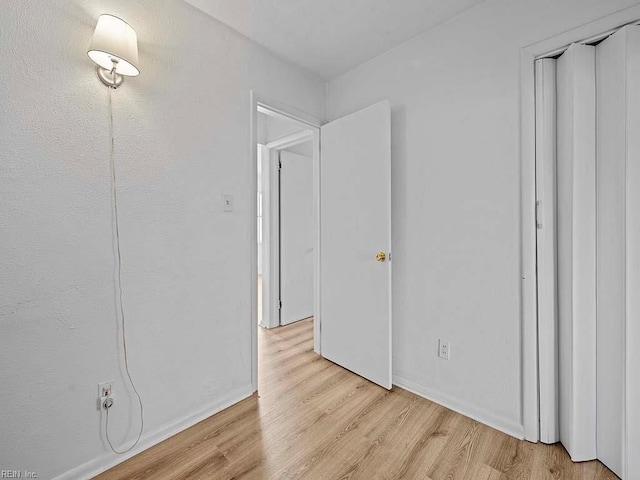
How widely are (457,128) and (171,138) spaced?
1679mm

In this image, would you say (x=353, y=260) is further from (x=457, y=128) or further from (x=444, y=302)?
(x=457, y=128)

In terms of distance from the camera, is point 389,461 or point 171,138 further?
point 171,138

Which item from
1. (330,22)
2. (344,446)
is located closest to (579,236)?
(344,446)

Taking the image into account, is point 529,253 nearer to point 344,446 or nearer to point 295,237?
point 344,446

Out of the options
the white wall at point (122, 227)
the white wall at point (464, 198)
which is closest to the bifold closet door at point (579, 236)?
the white wall at point (464, 198)

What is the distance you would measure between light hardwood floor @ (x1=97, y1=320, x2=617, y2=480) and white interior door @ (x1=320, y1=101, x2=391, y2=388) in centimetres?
34

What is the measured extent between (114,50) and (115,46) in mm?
21

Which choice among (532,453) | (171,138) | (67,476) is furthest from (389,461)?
(171,138)

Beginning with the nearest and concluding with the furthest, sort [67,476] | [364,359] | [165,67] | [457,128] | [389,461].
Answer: [67,476] → [389,461] → [165,67] → [457,128] → [364,359]

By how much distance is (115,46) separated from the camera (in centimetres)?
133

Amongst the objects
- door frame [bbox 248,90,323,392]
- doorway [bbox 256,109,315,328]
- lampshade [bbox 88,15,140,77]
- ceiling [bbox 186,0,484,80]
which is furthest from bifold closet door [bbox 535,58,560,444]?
doorway [bbox 256,109,315,328]

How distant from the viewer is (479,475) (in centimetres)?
140

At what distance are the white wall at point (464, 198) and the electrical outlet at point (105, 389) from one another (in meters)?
1.74

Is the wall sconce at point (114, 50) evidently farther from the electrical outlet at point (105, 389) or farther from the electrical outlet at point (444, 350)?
the electrical outlet at point (444, 350)
